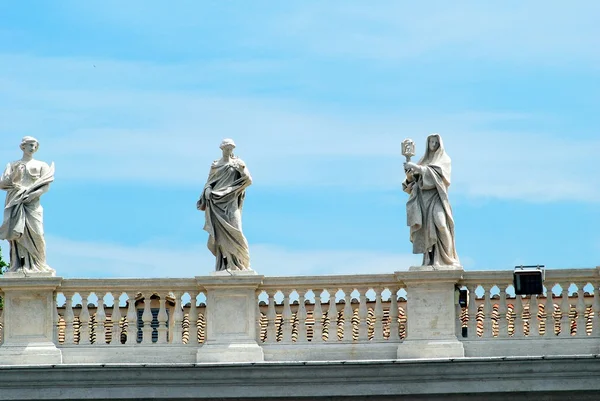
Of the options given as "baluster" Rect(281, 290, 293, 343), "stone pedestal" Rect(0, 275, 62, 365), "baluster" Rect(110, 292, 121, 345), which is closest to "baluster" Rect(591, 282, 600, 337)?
"baluster" Rect(281, 290, 293, 343)

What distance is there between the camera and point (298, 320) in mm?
30328

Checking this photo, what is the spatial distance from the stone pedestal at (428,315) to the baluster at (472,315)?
0.24m

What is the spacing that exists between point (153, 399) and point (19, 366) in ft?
7.06

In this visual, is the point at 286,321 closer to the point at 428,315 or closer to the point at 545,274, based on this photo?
the point at 428,315

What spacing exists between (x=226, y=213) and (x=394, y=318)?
3106 mm

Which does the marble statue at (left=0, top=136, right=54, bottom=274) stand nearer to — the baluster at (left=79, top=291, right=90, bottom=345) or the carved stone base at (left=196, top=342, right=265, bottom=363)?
the baluster at (left=79, top=291, right=90, bottom=345)

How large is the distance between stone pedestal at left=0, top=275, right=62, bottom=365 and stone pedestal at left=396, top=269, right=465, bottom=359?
552 cm

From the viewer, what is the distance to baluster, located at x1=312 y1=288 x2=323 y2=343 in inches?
1185

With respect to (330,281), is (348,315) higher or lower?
lower

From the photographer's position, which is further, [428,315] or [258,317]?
[258,317]

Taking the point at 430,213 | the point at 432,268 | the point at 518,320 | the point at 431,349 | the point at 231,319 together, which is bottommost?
Answer: the point at 431,349

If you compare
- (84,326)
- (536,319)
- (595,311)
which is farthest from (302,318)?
(595,311)

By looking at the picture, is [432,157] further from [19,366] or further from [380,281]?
[19,366]

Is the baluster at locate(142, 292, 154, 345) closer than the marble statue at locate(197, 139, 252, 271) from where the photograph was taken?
No
